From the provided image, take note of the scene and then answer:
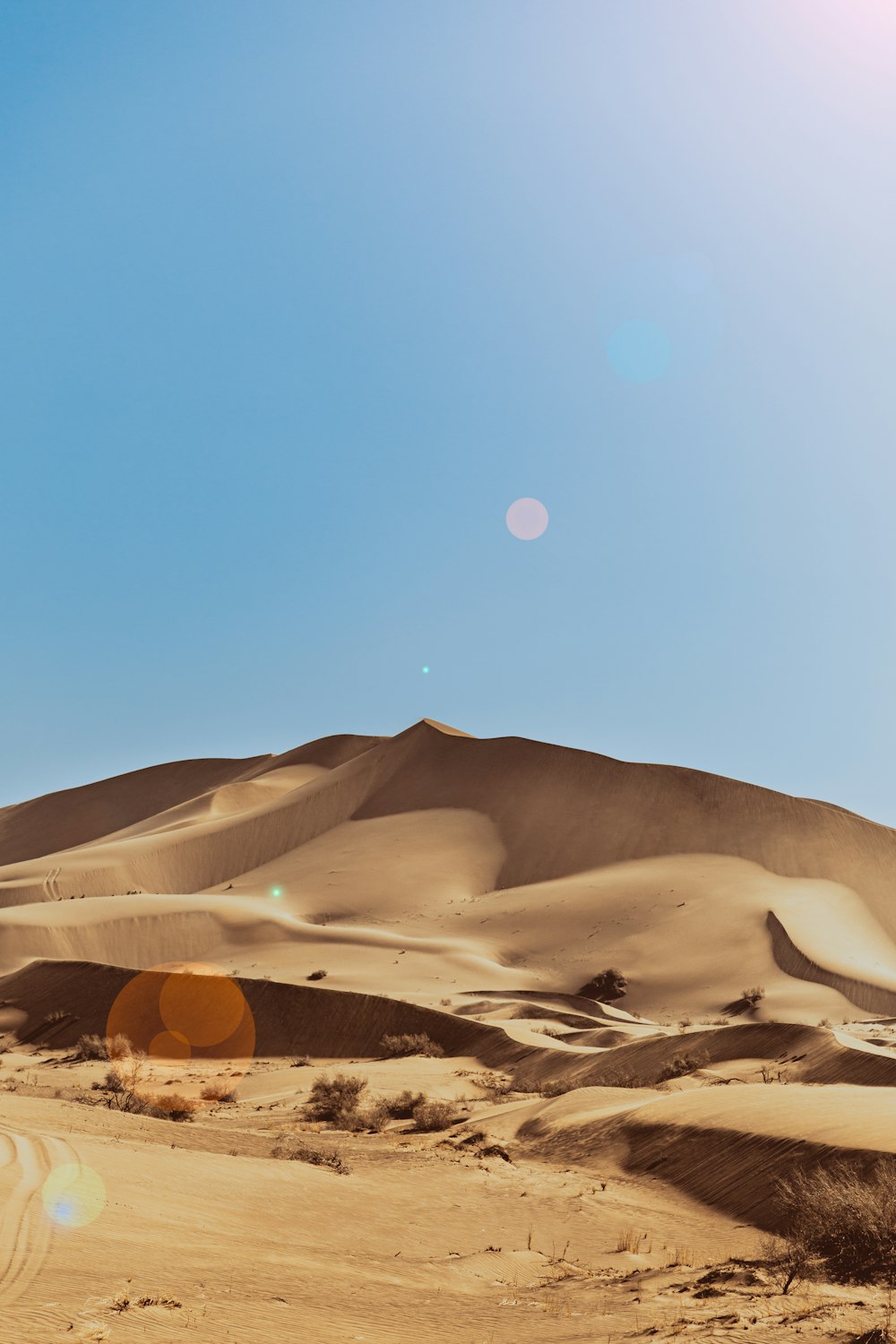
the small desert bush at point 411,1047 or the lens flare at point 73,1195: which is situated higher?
the lens flare at point 73,1195

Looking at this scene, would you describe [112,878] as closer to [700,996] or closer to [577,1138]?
[700,996]

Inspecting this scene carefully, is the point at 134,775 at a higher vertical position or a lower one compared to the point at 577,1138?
higher

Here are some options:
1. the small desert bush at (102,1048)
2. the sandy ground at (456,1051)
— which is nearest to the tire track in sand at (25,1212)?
the sandy ground at (456,1051)

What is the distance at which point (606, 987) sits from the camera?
44031mm

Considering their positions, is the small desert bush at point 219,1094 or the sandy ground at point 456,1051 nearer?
the sandy ground at point 456,1051

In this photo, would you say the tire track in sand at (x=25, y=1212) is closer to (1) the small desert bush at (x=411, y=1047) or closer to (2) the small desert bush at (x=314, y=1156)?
(2) the small desert bush at (x=314, y=1156)

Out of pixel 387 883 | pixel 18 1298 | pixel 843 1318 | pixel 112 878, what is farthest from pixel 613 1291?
pixel 112 878

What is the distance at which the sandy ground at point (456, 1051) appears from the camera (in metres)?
8.27

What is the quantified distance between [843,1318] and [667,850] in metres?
59.2

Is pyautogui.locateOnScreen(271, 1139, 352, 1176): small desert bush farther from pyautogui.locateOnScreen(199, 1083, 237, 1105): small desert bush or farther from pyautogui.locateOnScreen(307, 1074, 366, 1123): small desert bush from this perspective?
pyautogui.locateOnScreen(199, 1083, 237, 1105): small desert bush

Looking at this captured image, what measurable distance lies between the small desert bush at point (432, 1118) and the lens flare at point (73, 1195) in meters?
8.13

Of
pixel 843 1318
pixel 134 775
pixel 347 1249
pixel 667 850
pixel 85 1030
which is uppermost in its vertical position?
pixel 134 775

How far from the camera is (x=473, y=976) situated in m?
43.8

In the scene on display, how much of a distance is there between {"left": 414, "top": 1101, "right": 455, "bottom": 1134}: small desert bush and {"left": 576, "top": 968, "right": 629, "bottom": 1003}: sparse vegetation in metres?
25.5
